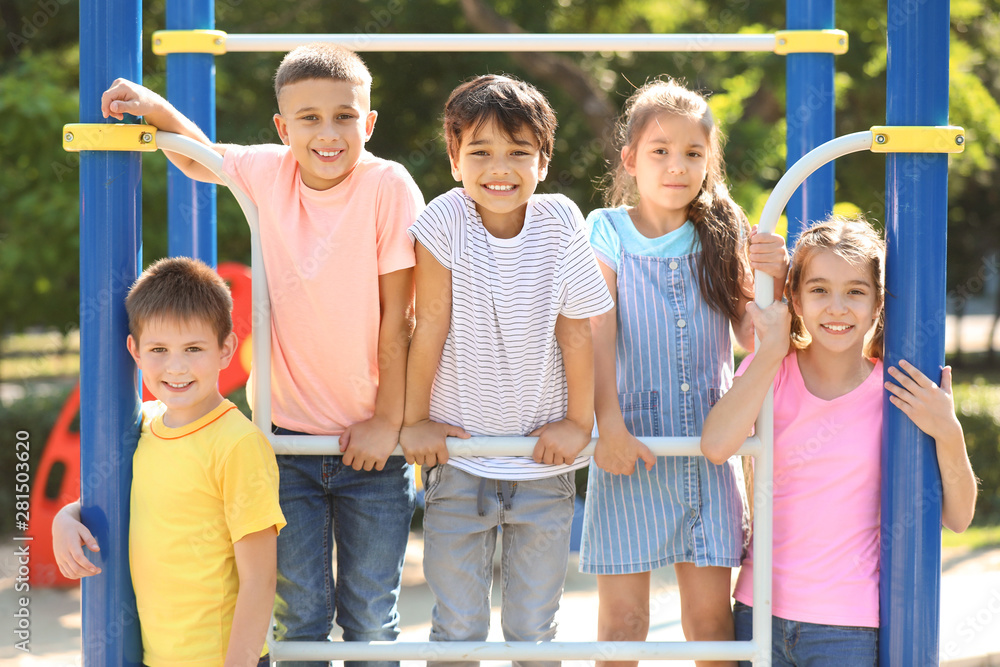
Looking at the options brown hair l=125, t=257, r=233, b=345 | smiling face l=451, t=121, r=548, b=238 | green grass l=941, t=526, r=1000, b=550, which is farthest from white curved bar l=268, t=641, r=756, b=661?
green grass l=941, t=526, r=1000, b=550

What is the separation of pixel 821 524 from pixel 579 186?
18.6ft

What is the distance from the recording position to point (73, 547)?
1.66 meters

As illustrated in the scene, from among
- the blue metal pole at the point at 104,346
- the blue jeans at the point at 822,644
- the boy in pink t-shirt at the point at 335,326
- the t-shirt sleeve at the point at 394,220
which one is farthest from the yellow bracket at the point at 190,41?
the blue jeans at the point at 822,644

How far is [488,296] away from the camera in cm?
179

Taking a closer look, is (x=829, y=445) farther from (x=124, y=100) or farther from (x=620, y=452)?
(x=124, y=100)

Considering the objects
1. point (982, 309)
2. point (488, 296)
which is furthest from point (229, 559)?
point (982, 309)

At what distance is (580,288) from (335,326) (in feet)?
1.52

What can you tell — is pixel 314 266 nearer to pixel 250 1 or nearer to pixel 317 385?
pixel 317 385

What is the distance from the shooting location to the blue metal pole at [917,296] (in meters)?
1.76

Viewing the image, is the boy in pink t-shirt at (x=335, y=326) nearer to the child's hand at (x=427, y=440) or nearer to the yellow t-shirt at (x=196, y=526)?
the child's hand at (x=427, y=440)

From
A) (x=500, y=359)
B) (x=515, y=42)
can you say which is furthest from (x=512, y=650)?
(x=515, y=42)

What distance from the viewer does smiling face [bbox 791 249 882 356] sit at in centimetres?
185

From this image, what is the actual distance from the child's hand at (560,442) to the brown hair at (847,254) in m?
0.51

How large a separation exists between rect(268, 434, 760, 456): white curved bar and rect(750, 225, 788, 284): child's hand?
12.2 inches
